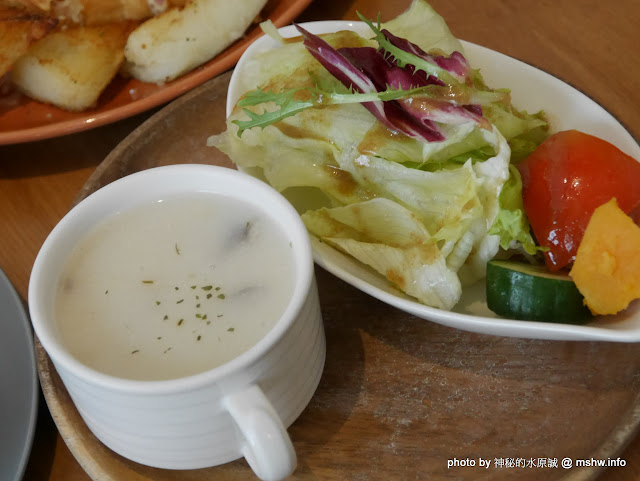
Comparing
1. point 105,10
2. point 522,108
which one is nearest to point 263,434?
point 522,108

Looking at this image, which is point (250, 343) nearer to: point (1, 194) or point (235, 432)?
point (235, 432)

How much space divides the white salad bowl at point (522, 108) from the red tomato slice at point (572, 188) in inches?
5.0

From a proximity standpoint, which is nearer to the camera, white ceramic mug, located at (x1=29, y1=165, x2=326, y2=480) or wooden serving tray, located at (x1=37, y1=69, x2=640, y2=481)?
white ceramic mug, located at (x1=29, y1=165, x2=326, y2=480)

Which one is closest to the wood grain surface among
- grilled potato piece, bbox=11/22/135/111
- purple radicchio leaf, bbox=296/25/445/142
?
purple radicchio leaf, bbox=296/25/445/142

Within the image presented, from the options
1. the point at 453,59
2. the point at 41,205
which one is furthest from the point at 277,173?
the point at 41,205

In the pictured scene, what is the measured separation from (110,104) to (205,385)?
3.71ft

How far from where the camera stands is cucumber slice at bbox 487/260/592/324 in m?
1.08

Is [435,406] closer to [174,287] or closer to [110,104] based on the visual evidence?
[174,287]

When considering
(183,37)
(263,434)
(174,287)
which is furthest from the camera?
(183,37)

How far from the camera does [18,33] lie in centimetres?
158

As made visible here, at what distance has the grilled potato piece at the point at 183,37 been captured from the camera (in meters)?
1.66

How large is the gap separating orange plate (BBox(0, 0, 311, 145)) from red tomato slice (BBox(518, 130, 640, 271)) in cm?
90

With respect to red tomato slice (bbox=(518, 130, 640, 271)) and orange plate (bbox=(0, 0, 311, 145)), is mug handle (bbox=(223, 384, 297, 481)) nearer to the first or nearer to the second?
red tomato slice (bbox=(518, 130, 640, 271))
